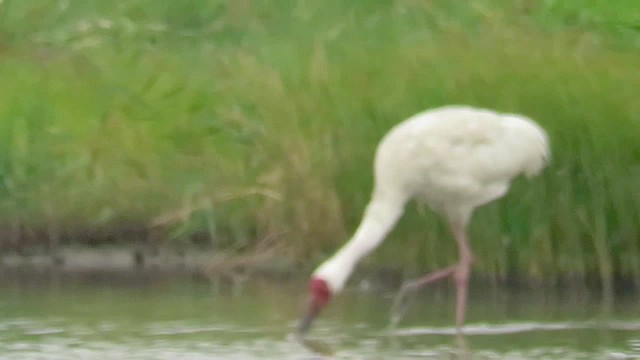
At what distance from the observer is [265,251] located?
32.9 feet

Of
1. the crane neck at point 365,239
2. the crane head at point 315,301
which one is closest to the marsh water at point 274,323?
the crane head at point 315,301

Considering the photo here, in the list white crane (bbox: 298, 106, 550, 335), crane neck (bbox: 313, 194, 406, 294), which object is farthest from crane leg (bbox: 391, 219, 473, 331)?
crane neck (bbox: 313, 194, 406, 294)

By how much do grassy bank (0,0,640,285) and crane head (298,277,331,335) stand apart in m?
0.90

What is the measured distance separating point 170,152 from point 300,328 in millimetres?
2725

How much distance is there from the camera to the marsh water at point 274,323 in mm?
8297

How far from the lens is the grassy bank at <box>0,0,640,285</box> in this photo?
375 inches

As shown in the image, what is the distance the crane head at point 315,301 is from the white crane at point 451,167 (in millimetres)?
237

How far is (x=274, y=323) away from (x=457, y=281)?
85cm

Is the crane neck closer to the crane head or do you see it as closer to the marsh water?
the crane head

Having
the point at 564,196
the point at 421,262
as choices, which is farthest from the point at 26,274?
the point at 564,196

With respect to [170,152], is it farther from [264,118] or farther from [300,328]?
[300,328]

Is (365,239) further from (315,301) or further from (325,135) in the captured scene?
(325,135)

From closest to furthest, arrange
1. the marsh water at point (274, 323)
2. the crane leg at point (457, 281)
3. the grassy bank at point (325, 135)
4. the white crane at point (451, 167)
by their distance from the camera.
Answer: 1. the marsh water at point (274, 323)
2. the crane leg at point (457, 281)
3. the white crane at point (451, 167)
4. the grassy bank at point (325, 135)

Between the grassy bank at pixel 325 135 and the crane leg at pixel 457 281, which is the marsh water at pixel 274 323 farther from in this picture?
the grassy bank at pixel 325 135
